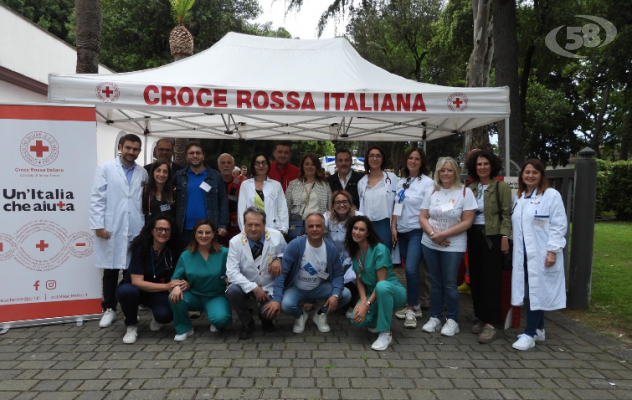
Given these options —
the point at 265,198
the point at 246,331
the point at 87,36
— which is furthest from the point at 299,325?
the point at 87,36

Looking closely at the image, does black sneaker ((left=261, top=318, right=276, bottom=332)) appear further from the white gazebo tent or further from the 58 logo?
the 58 logo

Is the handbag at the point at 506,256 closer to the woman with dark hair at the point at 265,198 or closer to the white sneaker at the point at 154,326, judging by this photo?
the woman with dark hair at the point at 265,198

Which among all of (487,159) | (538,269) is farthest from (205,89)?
(538,269)

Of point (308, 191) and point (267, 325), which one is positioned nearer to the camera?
point (267, 325)

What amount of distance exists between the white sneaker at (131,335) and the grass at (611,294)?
4.59 metres

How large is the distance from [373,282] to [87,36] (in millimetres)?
6509

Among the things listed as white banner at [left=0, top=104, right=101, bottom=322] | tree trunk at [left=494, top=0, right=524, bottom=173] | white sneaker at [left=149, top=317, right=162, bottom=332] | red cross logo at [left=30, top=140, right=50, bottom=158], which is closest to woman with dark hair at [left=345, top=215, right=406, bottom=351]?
white sneaker at [left=149, top=317, right=162, bottom=332]

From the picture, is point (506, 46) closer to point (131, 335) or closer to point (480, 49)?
point (480, 49)

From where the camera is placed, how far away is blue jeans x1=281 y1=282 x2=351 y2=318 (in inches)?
157

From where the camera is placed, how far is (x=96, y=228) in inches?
164

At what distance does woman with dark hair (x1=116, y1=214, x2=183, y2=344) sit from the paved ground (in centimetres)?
24

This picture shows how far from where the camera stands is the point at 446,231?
389cm

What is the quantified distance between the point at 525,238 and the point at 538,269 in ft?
0.94

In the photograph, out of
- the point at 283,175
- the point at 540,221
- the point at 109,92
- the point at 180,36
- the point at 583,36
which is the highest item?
the point at 583,36
